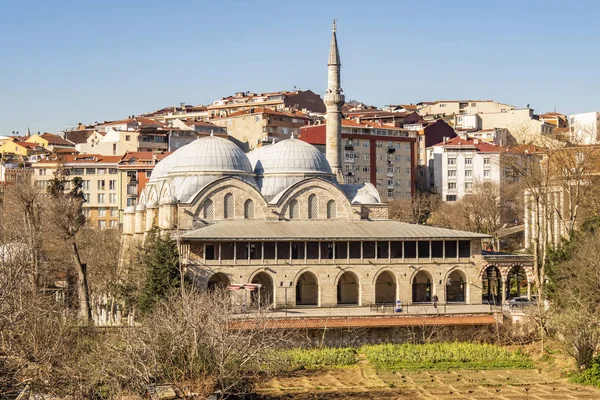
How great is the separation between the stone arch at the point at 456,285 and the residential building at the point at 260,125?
1879 inches

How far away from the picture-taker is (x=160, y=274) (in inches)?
1751

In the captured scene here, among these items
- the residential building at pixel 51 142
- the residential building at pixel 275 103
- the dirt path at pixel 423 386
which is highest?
the residential building at pixel 275 103

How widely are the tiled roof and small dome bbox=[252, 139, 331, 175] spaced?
13582mm

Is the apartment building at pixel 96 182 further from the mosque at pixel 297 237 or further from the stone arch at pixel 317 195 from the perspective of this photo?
the stone arch at pixel 317 195

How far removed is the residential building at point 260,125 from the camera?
103 meters

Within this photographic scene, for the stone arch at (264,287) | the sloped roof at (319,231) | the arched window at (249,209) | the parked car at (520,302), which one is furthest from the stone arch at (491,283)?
the arched window at (249,209)

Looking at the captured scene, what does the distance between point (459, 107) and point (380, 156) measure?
147ft

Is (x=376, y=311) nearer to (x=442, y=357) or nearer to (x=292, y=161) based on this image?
(x=442, y=357)

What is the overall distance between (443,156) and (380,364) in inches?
2197

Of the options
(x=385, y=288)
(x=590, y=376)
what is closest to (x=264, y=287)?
(x=385, y=288)

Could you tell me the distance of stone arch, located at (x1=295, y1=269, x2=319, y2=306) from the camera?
52.1 m

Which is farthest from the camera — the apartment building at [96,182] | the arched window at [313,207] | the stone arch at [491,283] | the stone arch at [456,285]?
the apartment building at [96,182]

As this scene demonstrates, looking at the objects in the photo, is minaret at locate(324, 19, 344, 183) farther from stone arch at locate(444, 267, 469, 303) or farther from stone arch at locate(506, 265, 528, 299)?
stone arch at locate(506, 265, 528, 299)

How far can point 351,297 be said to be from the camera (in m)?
53.1
